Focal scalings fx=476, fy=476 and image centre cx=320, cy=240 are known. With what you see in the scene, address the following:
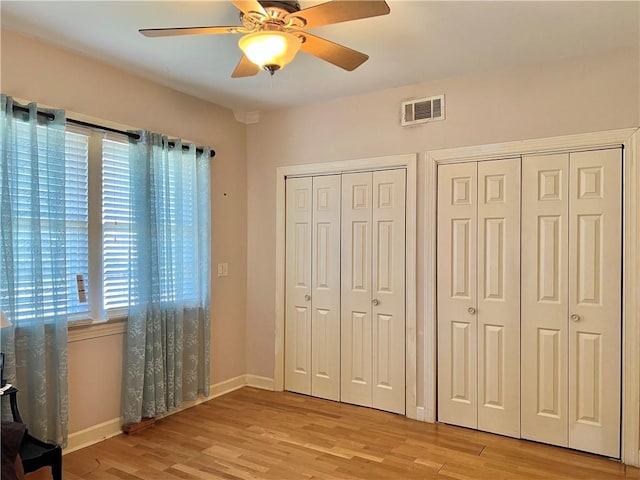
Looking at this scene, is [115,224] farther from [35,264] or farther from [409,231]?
[409,231]

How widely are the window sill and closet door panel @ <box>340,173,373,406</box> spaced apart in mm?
1802

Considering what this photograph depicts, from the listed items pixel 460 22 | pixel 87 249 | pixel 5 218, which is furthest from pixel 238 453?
pixel 460 22

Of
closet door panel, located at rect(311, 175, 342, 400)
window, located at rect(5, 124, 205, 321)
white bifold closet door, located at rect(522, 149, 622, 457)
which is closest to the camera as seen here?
window, located at rect(5, 124, 205, 321)

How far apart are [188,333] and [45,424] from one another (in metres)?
1.25

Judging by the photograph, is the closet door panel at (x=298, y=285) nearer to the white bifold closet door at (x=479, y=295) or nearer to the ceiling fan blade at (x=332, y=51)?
the white bifold closet door at (x=479, y=295)

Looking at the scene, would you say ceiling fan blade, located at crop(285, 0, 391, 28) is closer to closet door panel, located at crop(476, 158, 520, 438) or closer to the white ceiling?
the white ceiling

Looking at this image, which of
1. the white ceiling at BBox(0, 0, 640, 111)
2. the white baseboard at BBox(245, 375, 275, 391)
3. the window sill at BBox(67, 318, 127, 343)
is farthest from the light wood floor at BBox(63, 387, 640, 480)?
the white ceiling at BBox(0, 0, 640, 111)

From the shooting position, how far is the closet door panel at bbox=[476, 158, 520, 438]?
11.2 feet

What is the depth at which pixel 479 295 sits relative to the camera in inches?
140

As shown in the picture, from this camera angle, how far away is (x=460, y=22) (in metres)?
2.72

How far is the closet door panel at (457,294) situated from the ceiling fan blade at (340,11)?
6.04 feet

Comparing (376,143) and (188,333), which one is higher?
(376,143)

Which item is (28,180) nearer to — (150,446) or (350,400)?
(150,446)

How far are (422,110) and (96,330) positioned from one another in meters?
2.92
